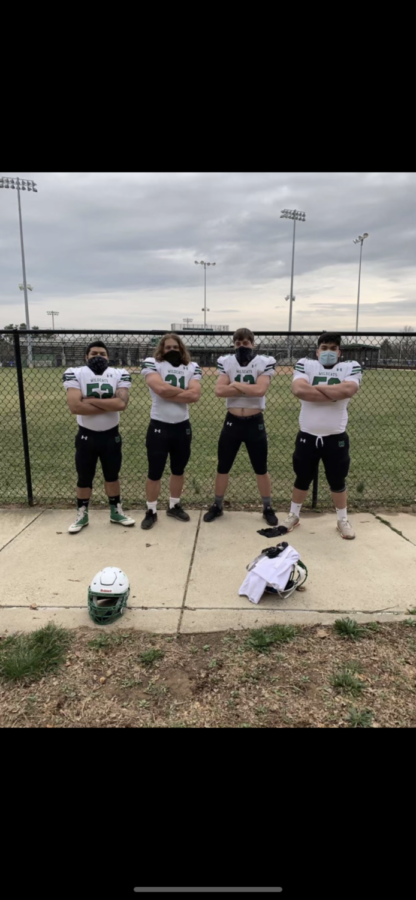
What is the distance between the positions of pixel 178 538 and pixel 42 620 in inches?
60.6

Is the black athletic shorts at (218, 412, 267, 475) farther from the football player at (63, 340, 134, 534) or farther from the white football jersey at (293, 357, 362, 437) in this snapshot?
the football player at (63, 340, 134, 534)

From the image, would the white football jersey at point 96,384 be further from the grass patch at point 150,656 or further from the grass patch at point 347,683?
the grass patch at point 347,683

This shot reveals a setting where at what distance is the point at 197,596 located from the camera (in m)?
3.40

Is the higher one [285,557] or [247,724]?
[285,557]

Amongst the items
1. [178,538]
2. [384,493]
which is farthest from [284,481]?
[178,538]

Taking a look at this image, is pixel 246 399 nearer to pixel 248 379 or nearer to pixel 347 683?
pixel 248 379

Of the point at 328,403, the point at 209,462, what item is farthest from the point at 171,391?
the point at 209,462

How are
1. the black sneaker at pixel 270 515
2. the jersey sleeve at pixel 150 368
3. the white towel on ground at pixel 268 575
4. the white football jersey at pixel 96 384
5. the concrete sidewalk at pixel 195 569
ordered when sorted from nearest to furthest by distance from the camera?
1. the concrete sidewalk at pixel 195 569
2. the white towel on ground at pixel 268 575
3. the white football jersey at pixel 96 384
4. the jersey sleeve at pixel 150 368
5. the black sneaker at pixel 270 515

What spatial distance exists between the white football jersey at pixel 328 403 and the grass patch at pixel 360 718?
2366 mm

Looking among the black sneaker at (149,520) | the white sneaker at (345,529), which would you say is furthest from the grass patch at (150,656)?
the white sneaker at (345,529)

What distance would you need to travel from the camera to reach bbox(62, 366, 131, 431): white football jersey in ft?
13.9

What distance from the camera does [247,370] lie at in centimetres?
447

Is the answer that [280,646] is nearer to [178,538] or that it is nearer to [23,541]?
[178,538]

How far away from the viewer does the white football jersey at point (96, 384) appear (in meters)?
4.25
